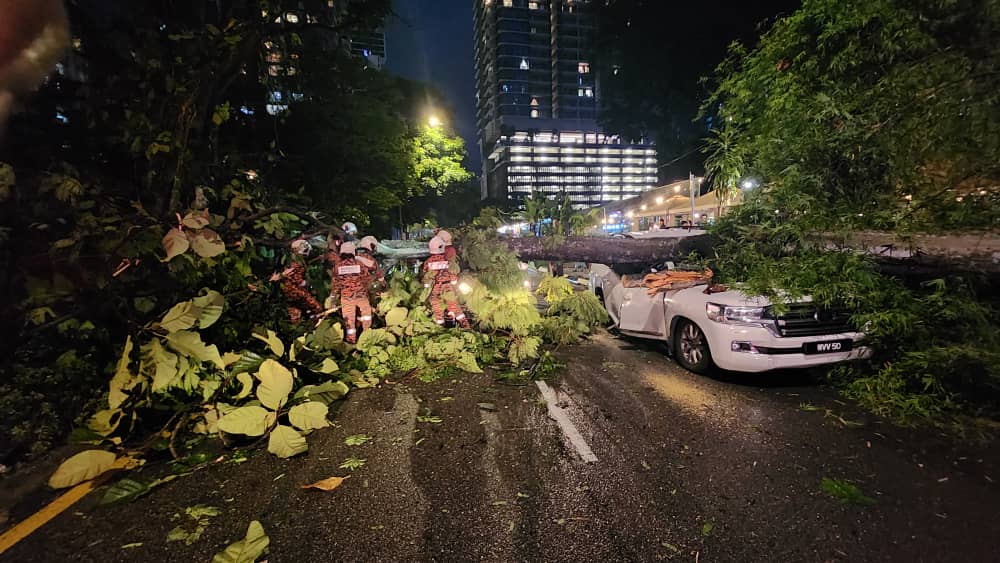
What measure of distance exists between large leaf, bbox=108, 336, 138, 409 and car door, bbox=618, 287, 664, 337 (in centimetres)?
571

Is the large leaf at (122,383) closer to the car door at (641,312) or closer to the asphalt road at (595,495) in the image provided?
the asphalt road at (595,495)

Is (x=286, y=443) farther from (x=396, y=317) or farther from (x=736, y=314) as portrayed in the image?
(x=736, y=314)

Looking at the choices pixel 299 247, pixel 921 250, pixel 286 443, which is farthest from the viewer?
pixel 299 247

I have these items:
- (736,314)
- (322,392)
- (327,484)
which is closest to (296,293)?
(322,392)

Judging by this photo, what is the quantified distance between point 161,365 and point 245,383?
2.14ft

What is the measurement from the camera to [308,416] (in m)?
3.71

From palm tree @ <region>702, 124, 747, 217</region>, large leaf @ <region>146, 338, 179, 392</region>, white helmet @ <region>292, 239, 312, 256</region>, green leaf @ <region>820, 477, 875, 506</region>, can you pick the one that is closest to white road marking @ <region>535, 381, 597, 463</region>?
green leaf @ <region>820, 477, 875, 506</region>

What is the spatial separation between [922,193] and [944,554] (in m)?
4.30

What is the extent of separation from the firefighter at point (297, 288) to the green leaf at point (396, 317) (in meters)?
1.66

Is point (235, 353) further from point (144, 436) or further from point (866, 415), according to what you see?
point (866, 415)

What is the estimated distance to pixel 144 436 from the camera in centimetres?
377

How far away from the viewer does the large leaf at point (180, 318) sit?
143 inches

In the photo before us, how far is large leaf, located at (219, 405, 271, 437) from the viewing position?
349 centimetres

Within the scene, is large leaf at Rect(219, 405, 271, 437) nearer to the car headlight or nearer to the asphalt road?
the asphalt road
